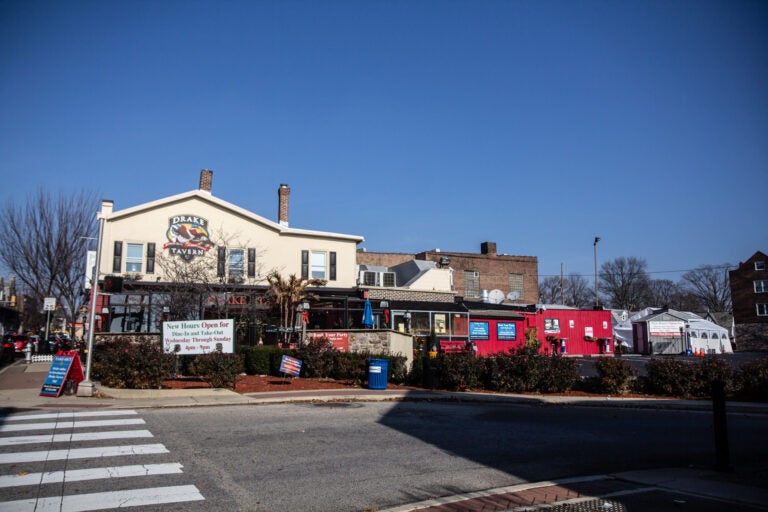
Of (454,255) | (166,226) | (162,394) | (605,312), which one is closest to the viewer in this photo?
(162,394)

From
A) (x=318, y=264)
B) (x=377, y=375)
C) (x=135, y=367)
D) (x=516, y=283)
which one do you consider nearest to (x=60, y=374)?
(x=135, y=367)

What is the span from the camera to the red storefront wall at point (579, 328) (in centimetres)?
4525

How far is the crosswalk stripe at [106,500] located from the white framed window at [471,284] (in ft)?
174

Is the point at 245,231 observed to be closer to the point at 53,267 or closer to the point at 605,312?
the point at 53,267

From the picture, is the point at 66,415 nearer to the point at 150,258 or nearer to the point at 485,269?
the point at 150,258

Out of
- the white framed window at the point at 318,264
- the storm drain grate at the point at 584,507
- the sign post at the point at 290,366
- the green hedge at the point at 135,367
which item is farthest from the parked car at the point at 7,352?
the storm drain grate at the point at 584,507

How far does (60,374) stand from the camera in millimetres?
15391

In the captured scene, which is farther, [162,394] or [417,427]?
[162,394]

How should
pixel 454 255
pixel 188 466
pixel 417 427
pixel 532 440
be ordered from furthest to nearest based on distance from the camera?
pixel 454 255
pixel 417 427
pixel 532 440
pixel 188 466

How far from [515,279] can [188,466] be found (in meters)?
56.4

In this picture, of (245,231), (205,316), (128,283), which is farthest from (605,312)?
(128,283)

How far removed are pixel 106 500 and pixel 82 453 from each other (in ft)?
8.44

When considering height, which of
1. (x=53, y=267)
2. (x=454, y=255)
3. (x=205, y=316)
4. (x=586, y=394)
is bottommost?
(x=586, y=394)

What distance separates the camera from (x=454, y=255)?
5938cm
